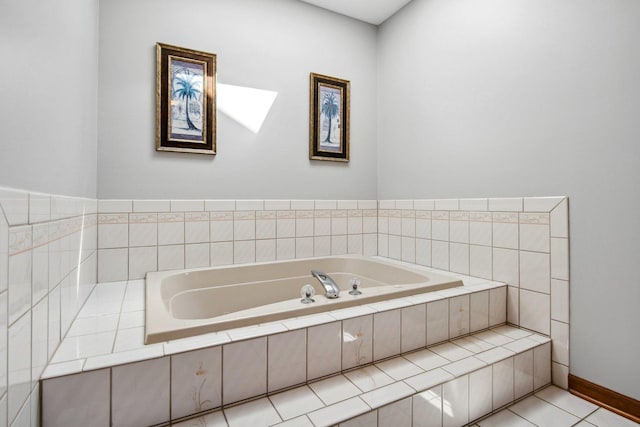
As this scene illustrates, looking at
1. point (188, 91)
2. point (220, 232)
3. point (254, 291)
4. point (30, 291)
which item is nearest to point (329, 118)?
point (188, 91)

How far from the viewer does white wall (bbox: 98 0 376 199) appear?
1.88 meters

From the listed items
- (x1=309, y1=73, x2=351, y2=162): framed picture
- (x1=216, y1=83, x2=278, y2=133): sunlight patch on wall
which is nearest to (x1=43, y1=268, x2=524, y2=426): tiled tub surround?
(x1=216, y1=83, x2=278, y2=133): sunlight patch on wall

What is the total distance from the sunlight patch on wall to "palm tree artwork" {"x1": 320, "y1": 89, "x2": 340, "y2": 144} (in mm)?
401

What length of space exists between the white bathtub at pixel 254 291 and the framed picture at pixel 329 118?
2.75ft

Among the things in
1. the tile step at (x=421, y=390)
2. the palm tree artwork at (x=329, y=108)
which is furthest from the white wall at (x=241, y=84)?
the tile step at (x=421, y=390)

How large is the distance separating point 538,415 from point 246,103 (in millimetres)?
2293

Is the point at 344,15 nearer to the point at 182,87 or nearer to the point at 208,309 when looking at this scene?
the point at 182,87

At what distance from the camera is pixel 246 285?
2061 mm

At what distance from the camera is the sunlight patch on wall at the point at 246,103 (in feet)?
7.00

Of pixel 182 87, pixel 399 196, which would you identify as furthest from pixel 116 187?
pixel 399 196

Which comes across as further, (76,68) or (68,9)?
(76,68)

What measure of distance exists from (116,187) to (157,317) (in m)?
1.08

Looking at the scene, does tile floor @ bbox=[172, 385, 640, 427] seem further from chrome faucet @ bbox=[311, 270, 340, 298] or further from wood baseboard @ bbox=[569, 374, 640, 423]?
chrome faucet @ bbox=[311, 270, 340, 298]

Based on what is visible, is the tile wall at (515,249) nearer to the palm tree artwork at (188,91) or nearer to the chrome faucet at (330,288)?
the chrome faucet at (330,288)
